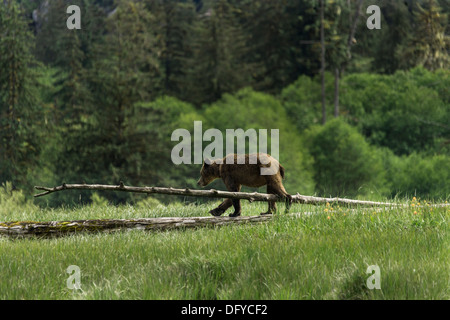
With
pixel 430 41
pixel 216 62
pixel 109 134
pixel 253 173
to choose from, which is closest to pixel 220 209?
pixel 253 173

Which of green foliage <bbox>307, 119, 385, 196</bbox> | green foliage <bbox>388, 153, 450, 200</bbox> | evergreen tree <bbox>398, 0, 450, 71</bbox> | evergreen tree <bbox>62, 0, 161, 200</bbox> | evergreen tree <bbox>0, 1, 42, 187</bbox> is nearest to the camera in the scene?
evergreen tree <bbox>0, 1, 42, 187</bbox>

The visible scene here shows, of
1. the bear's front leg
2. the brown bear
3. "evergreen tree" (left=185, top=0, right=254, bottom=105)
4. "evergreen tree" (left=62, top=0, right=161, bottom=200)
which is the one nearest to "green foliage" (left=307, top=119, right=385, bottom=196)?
"evergreen tree" (left=62, top=0, right=161, bottom=200)

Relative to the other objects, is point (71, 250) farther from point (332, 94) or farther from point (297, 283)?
point (332, 94)

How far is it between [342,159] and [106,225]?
2726cm

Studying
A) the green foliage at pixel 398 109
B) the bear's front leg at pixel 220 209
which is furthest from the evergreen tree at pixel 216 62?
the bear's front leg at pixel 220 209

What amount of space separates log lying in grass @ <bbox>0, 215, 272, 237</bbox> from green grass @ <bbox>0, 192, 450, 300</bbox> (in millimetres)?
227

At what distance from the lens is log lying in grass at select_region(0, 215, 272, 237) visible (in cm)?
883

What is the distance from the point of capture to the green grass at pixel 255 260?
557 centimetres

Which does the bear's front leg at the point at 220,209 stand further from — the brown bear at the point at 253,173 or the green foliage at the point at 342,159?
the green foliage at the point at 342,159

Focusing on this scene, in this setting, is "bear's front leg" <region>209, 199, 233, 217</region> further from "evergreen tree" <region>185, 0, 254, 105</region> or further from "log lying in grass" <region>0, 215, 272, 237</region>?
"evergreen tree" <region>185, 0, 254, 105</region>

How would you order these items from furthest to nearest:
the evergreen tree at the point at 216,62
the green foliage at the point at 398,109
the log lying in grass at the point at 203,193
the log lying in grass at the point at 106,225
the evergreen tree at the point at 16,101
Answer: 1. the evergreen tree at the point at 216,62
2. the green foliage at the point at 398,109
3. the evergreen tree at the point at 16,101
4. the log lying in grass at the point at 106,225
5. the log lying in grass at the point at 203,193

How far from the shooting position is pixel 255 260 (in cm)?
641

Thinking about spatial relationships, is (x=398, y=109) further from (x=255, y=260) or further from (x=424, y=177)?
(x=255, y=260)

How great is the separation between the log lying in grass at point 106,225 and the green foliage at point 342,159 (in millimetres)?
24541
